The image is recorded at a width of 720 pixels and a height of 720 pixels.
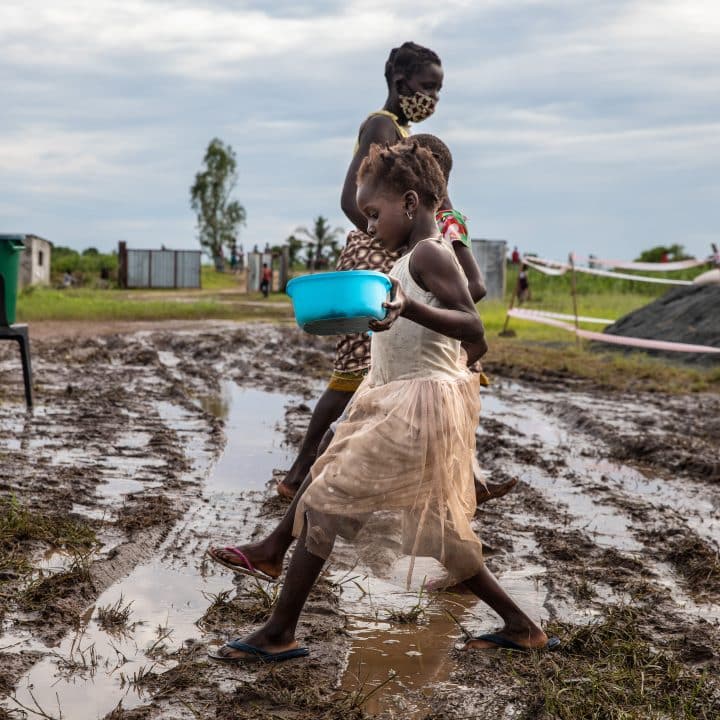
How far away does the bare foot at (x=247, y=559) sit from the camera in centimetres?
360

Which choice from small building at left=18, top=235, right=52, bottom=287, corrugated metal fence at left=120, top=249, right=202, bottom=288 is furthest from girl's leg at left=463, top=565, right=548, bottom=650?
corrugated metal fence at left=120, top=249, right=202, bottom=288

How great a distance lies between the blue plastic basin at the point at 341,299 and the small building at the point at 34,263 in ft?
111

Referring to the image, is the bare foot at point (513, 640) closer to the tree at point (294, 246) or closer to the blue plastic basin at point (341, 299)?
the blue plastic basin at point (341, 299)

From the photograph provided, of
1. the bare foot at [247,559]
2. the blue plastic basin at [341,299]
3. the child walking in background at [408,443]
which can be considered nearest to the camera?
the blue plastic basin at [341,299]

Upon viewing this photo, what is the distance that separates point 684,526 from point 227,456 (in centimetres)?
281

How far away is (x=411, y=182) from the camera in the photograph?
3166mm

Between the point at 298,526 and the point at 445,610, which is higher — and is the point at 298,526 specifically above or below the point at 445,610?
above

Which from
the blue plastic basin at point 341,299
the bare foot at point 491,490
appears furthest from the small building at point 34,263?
the blue plastic basin at point 341,299

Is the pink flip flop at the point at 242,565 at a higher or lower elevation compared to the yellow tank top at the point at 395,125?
lower

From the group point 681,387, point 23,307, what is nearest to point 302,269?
point 23,307

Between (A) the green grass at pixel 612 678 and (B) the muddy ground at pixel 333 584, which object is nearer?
(A) the green grass at pixel 612 678

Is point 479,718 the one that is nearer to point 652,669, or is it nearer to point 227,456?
point 652,669

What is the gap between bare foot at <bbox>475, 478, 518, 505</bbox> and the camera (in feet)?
14.7

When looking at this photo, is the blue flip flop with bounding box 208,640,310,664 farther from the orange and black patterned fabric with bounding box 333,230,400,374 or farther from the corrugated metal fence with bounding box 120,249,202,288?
the corrugated metal fence with bounding box 120,249,202,288
